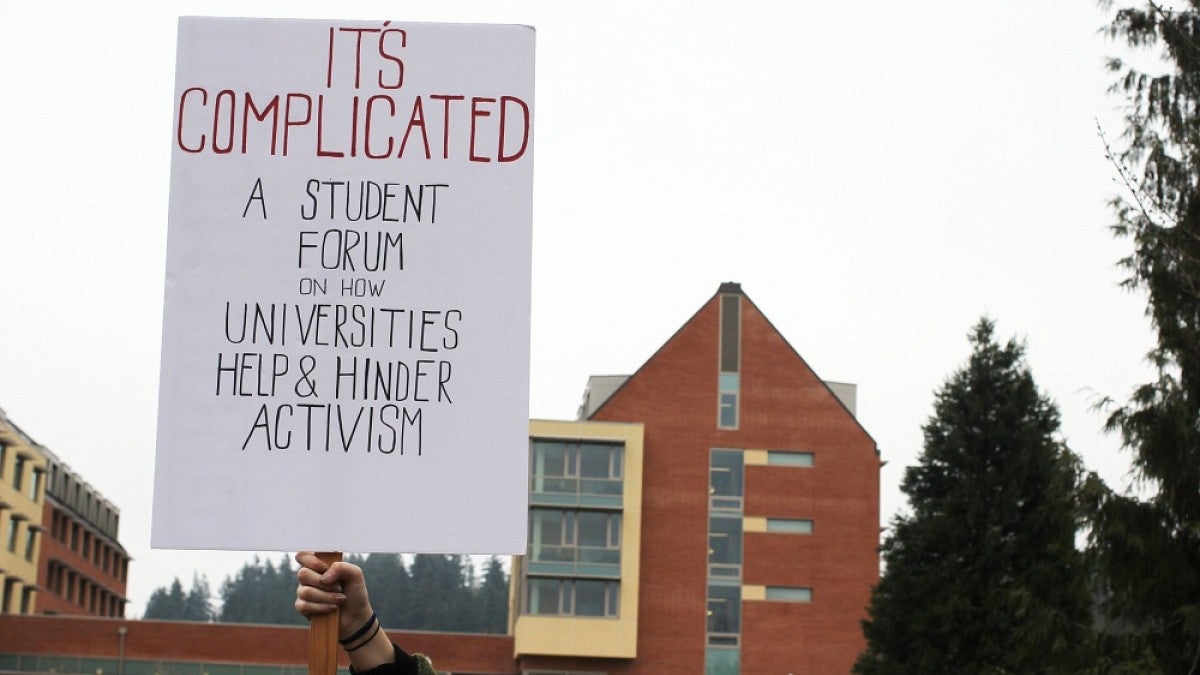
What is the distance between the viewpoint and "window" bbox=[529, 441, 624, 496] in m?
60.9

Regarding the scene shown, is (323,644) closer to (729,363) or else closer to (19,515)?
(729,363)

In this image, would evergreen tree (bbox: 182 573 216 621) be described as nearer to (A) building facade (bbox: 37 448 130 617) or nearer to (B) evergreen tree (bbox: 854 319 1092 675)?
(A) building facade (bbox: 37 448 130 617)

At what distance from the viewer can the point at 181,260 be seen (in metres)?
4.84

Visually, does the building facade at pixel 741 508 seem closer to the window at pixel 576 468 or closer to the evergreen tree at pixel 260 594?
the window at pixel 576 468

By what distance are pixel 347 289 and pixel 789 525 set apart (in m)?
58.6

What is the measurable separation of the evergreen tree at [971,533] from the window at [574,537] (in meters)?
17.4

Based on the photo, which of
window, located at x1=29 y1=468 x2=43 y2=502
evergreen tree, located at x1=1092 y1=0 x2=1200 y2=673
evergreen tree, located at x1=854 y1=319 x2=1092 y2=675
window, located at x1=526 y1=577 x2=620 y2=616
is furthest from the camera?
window, located at x1=29 y1=468 x2=43 y2=502

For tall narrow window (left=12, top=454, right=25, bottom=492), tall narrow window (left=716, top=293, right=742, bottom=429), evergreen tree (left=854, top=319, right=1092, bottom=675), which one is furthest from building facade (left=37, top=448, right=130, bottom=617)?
evergreen tree (left=854, top=319, right=1092, bottom=675)

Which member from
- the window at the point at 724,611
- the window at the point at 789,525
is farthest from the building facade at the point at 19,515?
the window at the point at 789,525

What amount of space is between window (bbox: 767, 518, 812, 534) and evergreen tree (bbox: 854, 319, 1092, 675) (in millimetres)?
18442

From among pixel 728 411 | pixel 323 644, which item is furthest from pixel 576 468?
pixel 323 644

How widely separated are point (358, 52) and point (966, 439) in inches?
1533

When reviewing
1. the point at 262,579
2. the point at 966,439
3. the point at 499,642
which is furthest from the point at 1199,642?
the point at 262,579

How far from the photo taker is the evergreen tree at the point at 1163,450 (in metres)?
21.4
